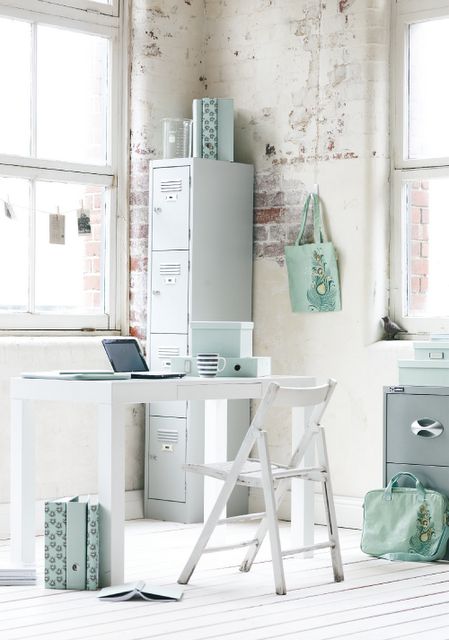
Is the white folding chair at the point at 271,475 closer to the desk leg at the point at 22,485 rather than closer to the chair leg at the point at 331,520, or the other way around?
the chair leg at the point at 331,520

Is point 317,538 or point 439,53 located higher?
point 439,53

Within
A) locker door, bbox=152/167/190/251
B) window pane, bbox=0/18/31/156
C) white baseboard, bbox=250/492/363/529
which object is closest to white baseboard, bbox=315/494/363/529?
white baseboard, bbox=250/492/363/529

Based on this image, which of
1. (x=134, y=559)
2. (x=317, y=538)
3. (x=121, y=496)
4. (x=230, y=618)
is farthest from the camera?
(x=317, y=538)

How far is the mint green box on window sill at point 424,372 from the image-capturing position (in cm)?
529

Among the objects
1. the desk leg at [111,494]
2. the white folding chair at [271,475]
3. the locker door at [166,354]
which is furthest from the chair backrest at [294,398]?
the locker door at [166,354]

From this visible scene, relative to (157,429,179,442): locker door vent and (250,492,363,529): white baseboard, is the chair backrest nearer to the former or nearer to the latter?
(250,492,363,529): white baseboard

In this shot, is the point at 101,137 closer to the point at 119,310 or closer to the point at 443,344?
the point at 119,310

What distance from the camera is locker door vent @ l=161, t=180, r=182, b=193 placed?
633cm

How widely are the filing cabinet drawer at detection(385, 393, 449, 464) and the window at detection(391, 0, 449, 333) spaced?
28.4 inches

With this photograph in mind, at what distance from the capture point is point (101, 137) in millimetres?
6535

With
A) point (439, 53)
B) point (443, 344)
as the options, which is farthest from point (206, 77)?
point (443, 344)

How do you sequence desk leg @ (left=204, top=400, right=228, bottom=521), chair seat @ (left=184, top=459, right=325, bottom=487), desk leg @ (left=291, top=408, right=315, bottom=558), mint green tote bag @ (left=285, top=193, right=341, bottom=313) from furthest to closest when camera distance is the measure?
mint green tote bag @ (left=285, top=193, right=341, bottom=313)
desk leg @ (left=204, top=400, right=228, bottom=521)
desk leg @ (left=291, top=408, right=315, bottom=558)
chair seat @ (left=184, top=459, right=325, bottom=487)

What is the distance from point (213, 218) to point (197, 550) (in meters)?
2.28

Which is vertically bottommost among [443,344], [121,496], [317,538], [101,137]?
[317,538]
